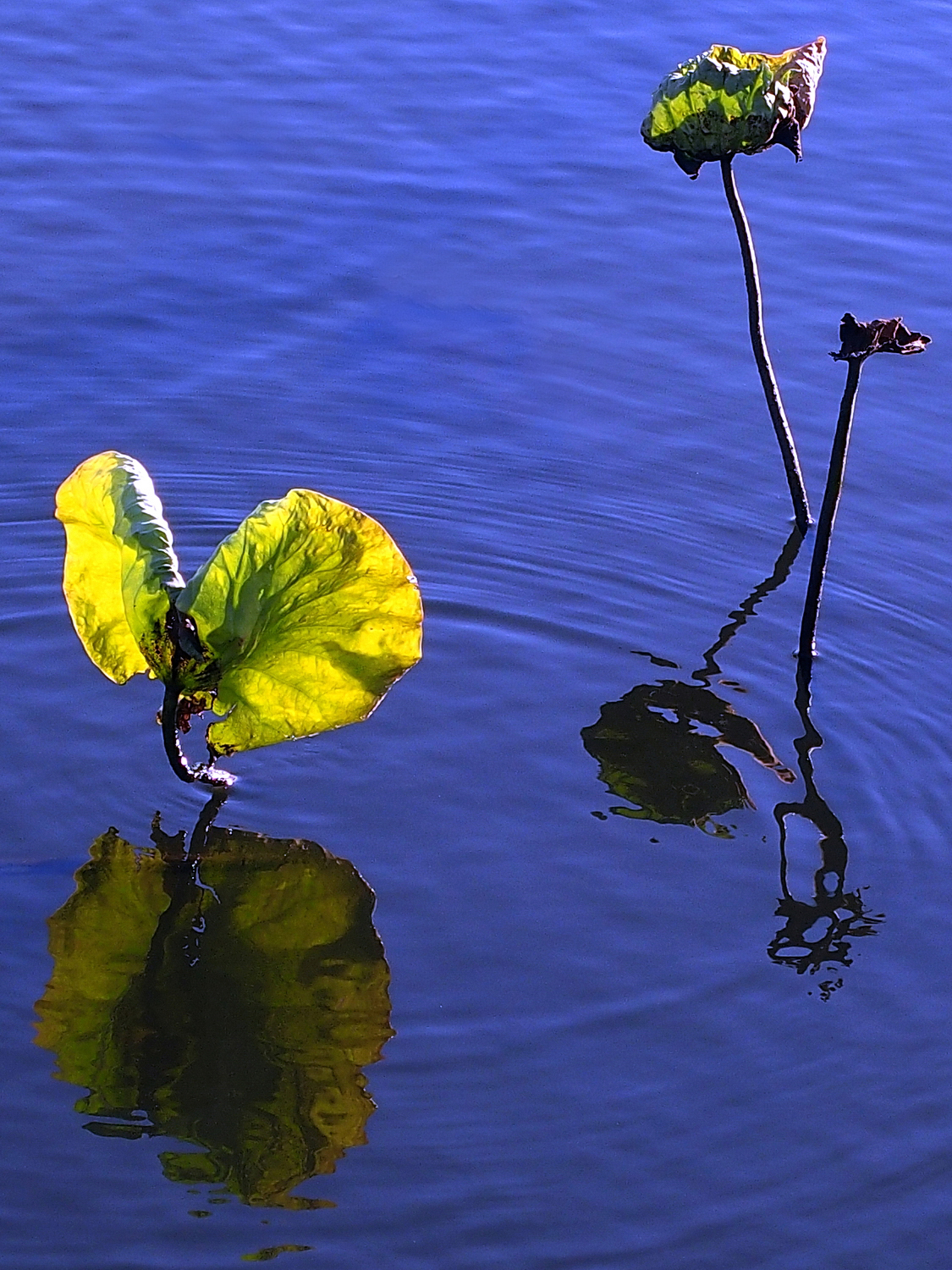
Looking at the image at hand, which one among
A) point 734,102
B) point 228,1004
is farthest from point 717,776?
point 734,102

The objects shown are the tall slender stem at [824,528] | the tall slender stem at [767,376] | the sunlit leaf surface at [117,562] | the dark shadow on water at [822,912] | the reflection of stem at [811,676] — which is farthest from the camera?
the tall slender stem at [767,376]

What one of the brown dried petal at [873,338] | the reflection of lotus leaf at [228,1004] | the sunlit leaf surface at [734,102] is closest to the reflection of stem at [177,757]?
the reflection of lotus leaf at [228,1004]

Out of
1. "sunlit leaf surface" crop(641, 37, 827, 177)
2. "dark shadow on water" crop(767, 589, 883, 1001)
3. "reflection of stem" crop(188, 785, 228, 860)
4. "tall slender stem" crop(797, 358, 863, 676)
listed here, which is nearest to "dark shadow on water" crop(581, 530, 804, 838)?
"dark shadow on water" crop(767, 589, 883, 1001)

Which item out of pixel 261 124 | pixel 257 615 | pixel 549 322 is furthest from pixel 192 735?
pixel 261 124

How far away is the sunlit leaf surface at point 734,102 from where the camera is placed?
4152 mm

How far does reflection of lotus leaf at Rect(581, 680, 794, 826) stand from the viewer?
3760 millimetres

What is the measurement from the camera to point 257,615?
323 cm

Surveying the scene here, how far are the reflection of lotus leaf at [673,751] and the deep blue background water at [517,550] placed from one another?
0.06m

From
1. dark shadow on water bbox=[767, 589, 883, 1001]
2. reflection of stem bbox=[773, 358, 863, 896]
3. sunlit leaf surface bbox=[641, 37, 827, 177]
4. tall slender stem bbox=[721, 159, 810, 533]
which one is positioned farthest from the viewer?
tall slender stem bbox=[721, 159, 810, 533]

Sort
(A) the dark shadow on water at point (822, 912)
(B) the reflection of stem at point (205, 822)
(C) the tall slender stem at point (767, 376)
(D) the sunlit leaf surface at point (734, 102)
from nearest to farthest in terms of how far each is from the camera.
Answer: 1. (A) the dark shadow on water at point (822, 912)
2. (B) the reflection of stem at point (205, 822)
3. (D) the sunlit leaf surface at point (734, 102)
4. (C) the tall slender stem at point (767, 376)

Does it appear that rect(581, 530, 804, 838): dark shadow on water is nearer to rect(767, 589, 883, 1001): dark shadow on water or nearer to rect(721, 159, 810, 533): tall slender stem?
rect(767, 589, 883, 1001): dark shadow on water

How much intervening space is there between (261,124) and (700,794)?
4829mm

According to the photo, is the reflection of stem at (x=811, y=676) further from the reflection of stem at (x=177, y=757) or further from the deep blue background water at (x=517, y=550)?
the reflection of stem at (x=177, y=757)

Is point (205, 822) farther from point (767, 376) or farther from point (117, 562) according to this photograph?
point (767, 376)
